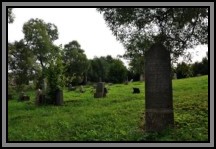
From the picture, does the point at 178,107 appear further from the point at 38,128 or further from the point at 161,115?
the point at 38,128

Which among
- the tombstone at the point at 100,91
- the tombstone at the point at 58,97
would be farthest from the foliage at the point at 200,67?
the tombstone at the point at 58,97

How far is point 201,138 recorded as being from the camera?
37.8ft

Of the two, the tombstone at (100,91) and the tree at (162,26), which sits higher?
the tree at (162,26)

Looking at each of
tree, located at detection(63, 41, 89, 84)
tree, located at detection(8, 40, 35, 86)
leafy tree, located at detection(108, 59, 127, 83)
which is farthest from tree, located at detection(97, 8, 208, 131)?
tree, located at detection(63, 41, 89, 84)

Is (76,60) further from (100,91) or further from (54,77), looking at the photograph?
(54,77)

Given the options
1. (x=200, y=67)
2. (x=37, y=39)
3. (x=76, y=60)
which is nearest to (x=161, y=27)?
(x=200, y=67)

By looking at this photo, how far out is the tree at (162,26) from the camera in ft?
57.3

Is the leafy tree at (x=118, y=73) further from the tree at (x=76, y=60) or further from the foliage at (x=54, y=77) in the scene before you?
the foliage at (x=54, y=77)

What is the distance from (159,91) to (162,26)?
6.11 m

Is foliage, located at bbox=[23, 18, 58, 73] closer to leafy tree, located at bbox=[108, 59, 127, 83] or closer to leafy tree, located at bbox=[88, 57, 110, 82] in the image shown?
leafy tree, located at bbox=[108, 59, 127, 83]

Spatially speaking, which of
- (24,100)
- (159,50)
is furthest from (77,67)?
(159,50)

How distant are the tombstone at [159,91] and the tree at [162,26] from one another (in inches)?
195

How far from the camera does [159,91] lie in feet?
40.9

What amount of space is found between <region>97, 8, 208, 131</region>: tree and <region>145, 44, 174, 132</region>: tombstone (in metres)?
4.95
